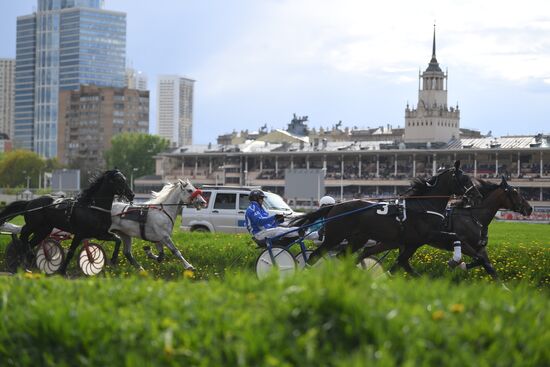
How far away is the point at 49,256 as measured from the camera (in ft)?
58.4

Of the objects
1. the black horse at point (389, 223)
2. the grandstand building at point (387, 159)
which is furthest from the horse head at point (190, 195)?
the grandstand building at point (387, 159)

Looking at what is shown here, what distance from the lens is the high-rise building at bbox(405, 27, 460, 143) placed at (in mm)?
137625

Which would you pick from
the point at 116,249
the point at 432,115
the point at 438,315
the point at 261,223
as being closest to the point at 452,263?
the point at 261,223

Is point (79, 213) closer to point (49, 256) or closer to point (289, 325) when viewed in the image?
point (49, 256)

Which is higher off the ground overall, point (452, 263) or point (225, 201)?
point (225, 201)

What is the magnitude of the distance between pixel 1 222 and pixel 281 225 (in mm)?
5070

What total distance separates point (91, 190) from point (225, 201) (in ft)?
42.5

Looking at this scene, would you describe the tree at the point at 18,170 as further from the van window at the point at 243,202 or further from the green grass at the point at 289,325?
the green grass at the point at 289,325

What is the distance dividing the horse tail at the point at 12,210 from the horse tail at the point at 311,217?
5.03m

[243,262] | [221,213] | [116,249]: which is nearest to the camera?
[116,249]

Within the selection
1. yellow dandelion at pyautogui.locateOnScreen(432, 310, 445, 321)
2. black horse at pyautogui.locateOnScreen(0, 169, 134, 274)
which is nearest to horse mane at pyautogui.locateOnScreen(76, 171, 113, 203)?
black horse at pyautogui.locateOnScreen(0, 169, 134, 274)

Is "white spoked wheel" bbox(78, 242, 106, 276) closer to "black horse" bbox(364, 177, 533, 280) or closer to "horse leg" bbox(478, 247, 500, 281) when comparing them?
"black horse" bbox(364, 177, 533, 280)

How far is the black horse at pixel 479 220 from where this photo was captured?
52.0 feet

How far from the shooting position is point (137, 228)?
1761 centimetres
